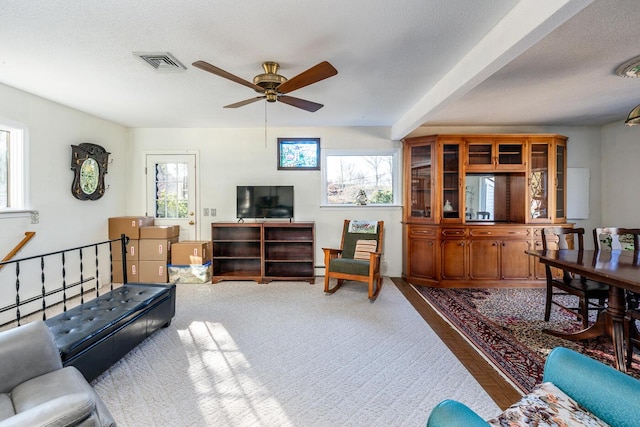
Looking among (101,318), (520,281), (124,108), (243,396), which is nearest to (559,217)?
(520,281)

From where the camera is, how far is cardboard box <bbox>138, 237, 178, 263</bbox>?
4363mm

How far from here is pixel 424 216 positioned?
4426 millimetres

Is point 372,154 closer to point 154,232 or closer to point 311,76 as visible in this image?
point 311,76

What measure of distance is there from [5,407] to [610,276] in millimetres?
3502

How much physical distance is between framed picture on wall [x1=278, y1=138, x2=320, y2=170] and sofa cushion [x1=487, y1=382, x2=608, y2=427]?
407cm

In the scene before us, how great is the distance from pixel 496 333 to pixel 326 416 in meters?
2.00

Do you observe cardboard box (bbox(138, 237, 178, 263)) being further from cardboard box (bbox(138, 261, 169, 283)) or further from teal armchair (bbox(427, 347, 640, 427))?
teal armchair (bbox(427, 347, 640, 427))

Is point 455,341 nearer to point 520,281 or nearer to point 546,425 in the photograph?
point 546,425

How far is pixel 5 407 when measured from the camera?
120 cm

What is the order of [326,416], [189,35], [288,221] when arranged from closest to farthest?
1. [326,416]
2. [189,35]
3. [288,221]

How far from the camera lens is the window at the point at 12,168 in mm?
3057

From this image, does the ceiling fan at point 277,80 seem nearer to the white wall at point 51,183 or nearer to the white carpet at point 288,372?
the white carpet at point 288,372

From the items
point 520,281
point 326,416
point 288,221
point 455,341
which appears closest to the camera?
point 326,416

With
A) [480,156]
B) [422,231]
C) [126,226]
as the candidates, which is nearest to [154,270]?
[126,226]
